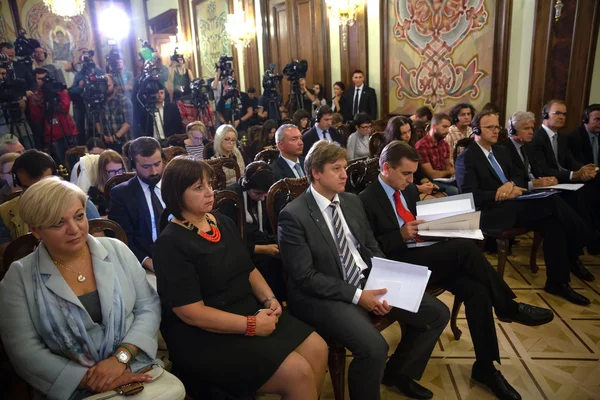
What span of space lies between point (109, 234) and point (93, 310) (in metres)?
0.76

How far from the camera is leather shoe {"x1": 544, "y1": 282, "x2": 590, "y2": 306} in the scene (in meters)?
2.52

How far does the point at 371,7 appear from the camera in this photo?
18.3 feet

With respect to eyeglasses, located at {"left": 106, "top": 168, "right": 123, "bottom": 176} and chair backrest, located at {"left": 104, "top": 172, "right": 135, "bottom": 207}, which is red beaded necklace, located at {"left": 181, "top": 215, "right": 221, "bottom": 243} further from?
eyeglasses, located at {"left": 106, "top": 168, "right": 123, "bottom": 176}

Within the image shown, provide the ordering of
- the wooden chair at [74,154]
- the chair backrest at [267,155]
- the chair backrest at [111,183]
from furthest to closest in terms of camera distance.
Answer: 1. the wooden chair at [74,154]
2. the chair backrest at [267,155]
3. the chair backrest at [111,183]

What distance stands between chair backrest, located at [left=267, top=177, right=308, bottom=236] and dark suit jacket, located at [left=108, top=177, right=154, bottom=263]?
0.61m

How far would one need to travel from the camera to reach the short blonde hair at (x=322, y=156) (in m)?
1.75

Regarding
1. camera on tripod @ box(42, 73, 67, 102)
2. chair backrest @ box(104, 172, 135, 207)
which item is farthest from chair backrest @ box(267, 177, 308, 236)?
camera on tripod @ box(42, 73, 67, 102)

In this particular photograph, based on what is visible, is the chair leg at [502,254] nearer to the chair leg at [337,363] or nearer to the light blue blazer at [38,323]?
the chair leg at [337,363]

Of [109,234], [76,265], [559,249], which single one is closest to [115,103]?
[109,234]

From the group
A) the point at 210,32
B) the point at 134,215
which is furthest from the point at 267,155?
the point at 210,32

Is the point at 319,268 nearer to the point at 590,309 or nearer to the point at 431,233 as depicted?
the point at 431,233

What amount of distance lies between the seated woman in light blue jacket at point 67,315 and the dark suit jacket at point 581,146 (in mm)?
3566

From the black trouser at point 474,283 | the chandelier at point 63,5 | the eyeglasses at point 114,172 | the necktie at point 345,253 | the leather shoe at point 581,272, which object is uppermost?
the chandelier at point 63,5

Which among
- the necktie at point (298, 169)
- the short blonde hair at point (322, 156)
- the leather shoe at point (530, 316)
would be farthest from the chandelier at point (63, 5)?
the leather shoe at point (530, 316)
